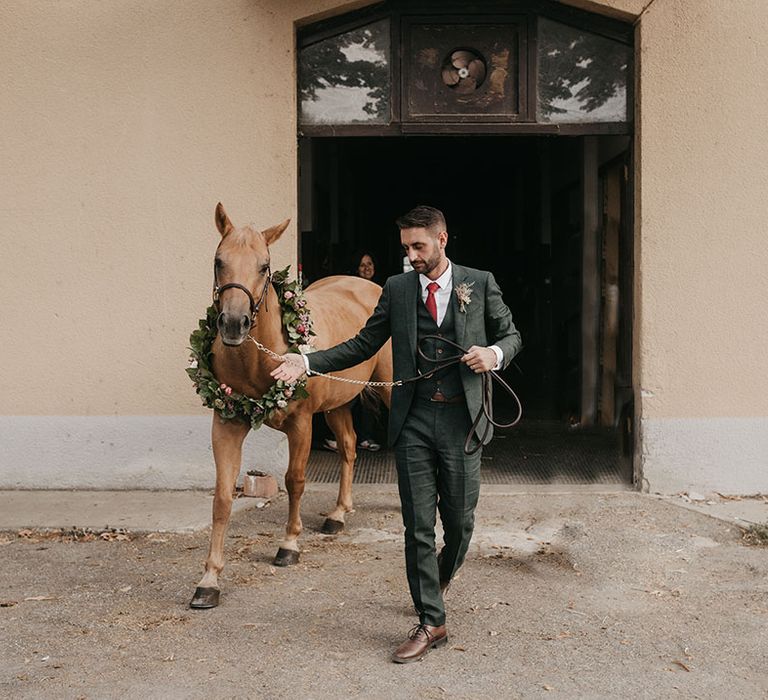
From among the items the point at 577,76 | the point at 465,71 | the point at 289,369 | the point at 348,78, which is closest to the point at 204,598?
the point at 289,369

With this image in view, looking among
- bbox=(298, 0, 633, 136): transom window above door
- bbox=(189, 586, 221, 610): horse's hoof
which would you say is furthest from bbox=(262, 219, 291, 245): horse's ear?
bbox=(298, 0, 633, 136): transom window above door

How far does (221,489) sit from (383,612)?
110cm

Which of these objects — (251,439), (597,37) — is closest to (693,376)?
(597,37)

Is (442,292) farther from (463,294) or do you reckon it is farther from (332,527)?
(332,527)

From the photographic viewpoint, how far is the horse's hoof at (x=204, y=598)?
5.10 meters

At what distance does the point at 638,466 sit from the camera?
25.2 ft

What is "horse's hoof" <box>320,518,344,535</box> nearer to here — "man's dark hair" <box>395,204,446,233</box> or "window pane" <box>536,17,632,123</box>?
"man's dark hair" <box>395,204,446,233</box>

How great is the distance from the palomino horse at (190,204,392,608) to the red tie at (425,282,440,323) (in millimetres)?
879

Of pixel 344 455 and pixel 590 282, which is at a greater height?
pixel 590 282

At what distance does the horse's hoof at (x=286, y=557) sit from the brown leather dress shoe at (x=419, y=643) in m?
1.53

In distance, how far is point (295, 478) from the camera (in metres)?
6.02

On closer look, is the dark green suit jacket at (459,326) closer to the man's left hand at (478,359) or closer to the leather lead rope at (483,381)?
the leather lead rope at (483,381)

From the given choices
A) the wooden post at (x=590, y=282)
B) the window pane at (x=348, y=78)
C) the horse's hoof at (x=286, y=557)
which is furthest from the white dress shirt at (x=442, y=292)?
the wooden post at (x=590, y=282)

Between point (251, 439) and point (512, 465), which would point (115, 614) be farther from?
point (512, 465)
